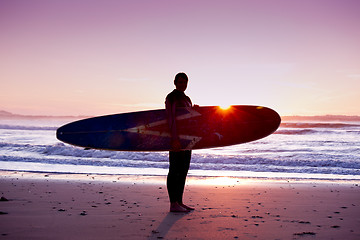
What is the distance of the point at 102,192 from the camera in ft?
19.3

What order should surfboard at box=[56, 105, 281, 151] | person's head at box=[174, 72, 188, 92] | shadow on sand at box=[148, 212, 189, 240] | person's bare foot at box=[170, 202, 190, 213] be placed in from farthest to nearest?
surfboard at box=[56, 105, 281, 151] → person's head at box=[174, 72, 188, 92] → person's bare foot at box=[170, 202, 190, 213] → shadow on sand at box=[148, 212, 189, 240]

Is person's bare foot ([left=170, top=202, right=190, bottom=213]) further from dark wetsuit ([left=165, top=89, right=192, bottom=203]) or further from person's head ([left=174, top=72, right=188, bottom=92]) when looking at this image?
person's head ([left=174, top=72, right=188, bottom=92])

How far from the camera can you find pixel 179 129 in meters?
4.80

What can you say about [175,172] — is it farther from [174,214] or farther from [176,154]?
[174,214]

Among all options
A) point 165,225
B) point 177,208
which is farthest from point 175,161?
point 165,225

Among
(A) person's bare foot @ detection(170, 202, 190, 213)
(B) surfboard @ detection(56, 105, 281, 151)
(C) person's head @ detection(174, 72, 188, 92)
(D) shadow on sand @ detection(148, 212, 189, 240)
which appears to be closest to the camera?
(D) shadow on sand @ detection(148, 212, 189, 240)

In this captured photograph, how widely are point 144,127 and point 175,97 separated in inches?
40.8

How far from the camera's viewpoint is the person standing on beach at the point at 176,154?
4301 millimetres

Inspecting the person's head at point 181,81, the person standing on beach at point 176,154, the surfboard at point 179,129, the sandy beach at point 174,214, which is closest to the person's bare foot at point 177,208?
the person standing on beach at point 176,154

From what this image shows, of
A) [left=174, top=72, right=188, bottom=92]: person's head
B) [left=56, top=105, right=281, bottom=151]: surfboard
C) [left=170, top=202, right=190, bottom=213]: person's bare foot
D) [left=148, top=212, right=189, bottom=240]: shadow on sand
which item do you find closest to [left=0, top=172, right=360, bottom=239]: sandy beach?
[left=148, top=212, right=189, bottom=240]: shadow on sand

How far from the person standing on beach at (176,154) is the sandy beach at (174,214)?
21 centimetres

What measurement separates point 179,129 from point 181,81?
0.68 metres

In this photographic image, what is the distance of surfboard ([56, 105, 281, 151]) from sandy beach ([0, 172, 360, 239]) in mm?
800

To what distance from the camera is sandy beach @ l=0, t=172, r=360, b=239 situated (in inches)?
130
